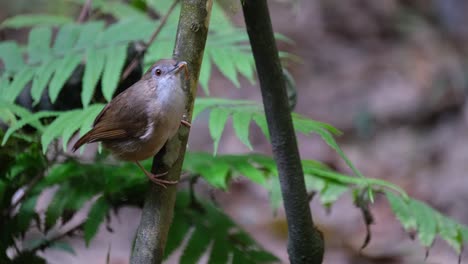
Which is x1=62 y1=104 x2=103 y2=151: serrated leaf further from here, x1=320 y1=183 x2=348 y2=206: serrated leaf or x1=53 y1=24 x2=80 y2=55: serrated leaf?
x1=320 y1=183 x2=348 y2=206: serrated leaf

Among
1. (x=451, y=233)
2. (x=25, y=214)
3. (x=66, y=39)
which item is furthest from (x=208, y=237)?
(x=66, y=39)

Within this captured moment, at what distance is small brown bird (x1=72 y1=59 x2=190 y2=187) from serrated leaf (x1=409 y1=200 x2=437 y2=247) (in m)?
0.99

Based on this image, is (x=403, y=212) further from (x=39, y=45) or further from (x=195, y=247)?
(x=39, y=45)

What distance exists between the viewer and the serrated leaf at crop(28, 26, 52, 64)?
2711mm

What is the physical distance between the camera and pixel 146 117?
176 centimetres

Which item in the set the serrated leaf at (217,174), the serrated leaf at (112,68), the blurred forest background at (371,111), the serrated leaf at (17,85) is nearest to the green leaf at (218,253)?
the serrated leaf at (217,174)

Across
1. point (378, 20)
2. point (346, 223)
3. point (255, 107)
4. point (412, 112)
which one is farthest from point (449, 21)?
point (255, 107)

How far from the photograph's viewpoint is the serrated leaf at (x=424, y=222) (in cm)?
220

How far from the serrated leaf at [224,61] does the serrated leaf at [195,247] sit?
2.08ft

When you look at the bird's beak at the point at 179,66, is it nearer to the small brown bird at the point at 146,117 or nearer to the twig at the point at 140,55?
the small brown bird at the point at 146,117

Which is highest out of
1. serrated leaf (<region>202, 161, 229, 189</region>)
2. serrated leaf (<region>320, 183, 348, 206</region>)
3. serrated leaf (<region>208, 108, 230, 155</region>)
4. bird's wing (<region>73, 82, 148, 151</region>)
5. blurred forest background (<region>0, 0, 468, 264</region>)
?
bird's wing (<region>73, 82, 148, 151</region>)

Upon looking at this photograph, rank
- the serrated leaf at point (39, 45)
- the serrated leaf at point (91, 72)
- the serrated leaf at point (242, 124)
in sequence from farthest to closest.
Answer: the serrated leaf at point (39, 45) < the serrated leaf at point (91, 72) < the serrated leaf at point (242, 124)

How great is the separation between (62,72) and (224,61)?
669 mm

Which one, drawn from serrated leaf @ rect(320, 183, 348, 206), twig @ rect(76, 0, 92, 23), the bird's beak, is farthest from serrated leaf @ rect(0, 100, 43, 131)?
twig @ rect(76, 0, 92, 23)
